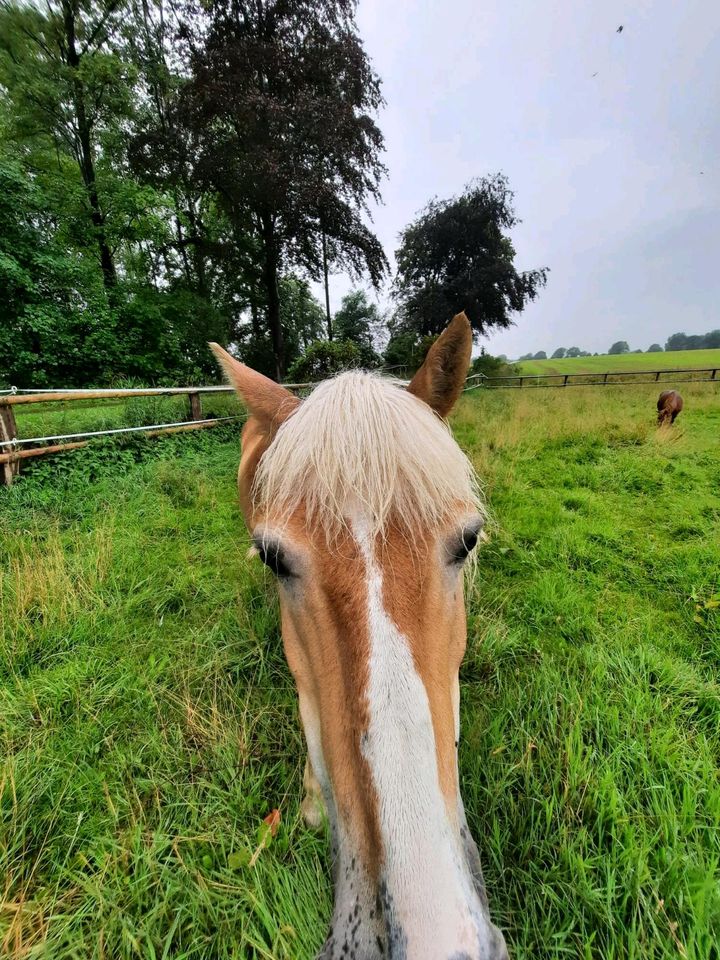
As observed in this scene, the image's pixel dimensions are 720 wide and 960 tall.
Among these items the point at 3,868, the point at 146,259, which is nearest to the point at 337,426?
the point at 3,868

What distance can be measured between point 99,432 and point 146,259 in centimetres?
1574

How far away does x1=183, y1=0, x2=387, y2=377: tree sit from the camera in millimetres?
9766

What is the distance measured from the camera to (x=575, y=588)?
2924 millimetres

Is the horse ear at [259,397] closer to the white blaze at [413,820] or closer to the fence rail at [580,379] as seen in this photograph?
the white blaze at [413,820]

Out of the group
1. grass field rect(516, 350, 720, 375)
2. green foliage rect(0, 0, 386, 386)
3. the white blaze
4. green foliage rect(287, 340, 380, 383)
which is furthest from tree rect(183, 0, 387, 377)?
grass field rect(516, 350, 720, 375)

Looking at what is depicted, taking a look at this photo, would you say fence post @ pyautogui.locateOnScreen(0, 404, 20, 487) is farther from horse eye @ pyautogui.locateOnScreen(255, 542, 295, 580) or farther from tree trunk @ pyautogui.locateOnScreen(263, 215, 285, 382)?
tree trunk @ pyautogui.locateOnScreen(263, 215, 285, 382)

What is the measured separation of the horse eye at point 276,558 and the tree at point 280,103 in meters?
12.0

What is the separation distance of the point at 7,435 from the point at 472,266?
27096 millimetres

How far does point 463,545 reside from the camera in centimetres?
125

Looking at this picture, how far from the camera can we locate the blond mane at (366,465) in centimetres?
117

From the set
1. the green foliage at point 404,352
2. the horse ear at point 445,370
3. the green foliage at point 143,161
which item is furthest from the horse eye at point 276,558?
the green foliage at point 404,352

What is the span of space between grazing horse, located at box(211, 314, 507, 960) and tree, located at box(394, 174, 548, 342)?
83.4 ft

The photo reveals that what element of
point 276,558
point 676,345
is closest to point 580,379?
point 276,558

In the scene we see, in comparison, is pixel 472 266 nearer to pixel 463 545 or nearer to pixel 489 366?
pixel 489 366
